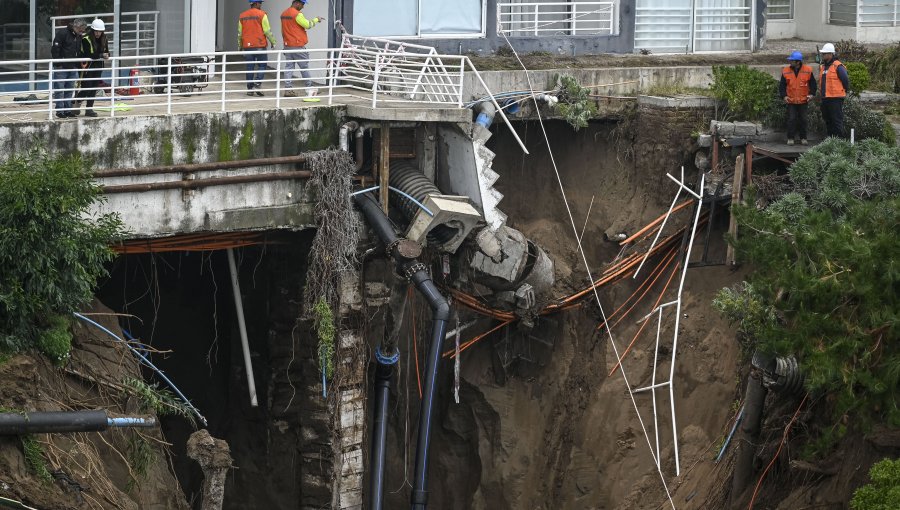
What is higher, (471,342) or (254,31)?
(254,31)

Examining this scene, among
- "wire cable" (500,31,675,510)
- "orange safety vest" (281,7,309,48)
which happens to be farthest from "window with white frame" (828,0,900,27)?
"orange safety vest" (281,7,309,48)

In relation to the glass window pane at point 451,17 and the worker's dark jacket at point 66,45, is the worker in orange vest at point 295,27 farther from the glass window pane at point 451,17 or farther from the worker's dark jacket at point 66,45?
the worker's dark jacket at point 66,45

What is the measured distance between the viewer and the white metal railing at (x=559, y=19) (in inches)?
884

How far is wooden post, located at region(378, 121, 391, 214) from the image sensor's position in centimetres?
→ 1920

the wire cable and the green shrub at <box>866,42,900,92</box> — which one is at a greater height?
the green shrub at <box>866,42,900,92</box>

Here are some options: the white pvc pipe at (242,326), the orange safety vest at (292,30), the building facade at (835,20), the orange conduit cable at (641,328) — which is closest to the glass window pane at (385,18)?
the orange safety vest at (292,30)

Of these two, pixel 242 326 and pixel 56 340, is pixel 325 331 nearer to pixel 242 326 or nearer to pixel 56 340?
pixel 242 326

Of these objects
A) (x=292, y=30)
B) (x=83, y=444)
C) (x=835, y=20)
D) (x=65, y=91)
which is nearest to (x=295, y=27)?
(x=292, y=30)

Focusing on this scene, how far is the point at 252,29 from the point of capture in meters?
20.2

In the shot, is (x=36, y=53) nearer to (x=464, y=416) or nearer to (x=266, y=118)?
(x=266, y=118)

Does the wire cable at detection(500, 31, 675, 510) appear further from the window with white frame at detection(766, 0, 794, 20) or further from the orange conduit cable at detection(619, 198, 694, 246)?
the window with white frame at detection(766, 0, 794, 20)

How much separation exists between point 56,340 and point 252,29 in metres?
5.95

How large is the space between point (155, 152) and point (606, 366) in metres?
6.84

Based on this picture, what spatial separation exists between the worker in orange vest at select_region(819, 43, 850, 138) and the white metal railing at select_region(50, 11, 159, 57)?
905 cm
